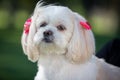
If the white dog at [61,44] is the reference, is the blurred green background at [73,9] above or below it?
below

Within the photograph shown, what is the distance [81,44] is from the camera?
520cm

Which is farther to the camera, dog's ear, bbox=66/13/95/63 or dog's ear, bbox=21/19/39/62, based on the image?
dog's ear, bbox=21/19/39/62

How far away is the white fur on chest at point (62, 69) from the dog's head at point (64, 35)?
83mm

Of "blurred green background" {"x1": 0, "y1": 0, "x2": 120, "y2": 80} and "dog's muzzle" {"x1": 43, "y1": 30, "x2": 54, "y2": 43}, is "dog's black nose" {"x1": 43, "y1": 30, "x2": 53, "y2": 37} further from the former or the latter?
"blurred green background" {"x1": 0, "y1": 0, "x2": 120, "y2": 80}

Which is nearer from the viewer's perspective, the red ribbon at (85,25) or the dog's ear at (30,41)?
the red ribbon at (85,25)

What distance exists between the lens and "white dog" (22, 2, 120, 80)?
5.19 metres

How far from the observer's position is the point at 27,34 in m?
5.39

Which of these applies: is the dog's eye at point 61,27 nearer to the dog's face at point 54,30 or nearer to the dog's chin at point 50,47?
the dog's face at point 54,30

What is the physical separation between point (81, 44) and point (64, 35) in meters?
0.18

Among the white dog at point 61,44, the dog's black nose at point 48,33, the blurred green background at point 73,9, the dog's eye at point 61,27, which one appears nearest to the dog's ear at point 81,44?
the white dog at point 61,44

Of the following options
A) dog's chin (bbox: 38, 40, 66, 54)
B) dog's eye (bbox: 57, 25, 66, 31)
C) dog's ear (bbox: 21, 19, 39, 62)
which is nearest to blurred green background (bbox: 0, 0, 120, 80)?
dog's ear (bbox: 21, 19, 39, 62)

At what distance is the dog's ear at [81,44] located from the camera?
5.20 meters

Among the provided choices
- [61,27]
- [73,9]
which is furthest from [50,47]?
[73,9]

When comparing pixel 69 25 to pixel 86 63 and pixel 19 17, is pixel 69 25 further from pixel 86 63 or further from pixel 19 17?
pixel 19 17
